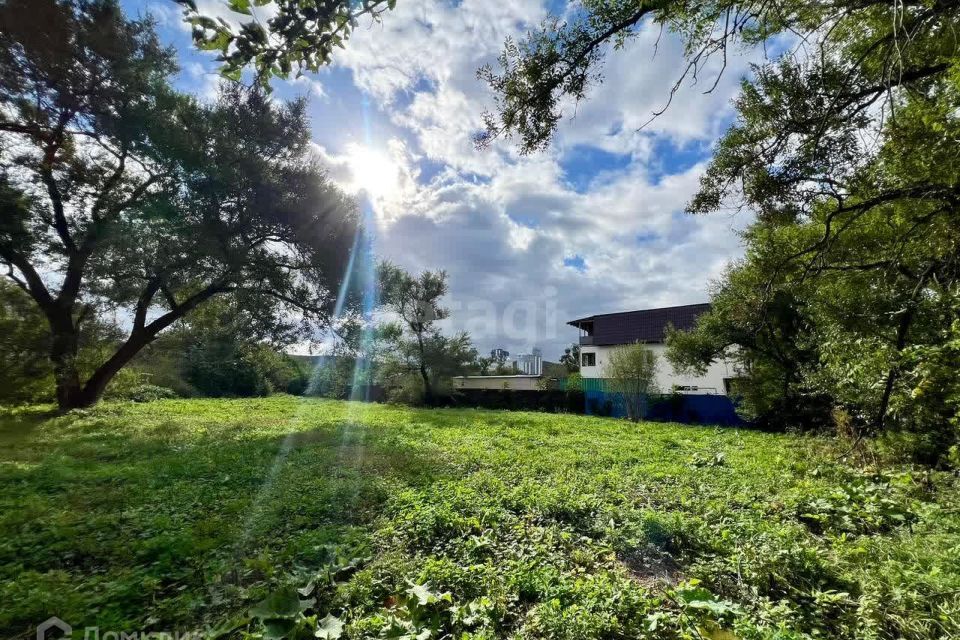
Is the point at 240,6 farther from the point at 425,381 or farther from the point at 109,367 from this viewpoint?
the point at 425,381

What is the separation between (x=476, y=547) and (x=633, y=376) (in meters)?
13.4

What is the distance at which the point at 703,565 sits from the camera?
99.0 inches

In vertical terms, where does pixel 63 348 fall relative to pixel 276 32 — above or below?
below

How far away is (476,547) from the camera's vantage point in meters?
2.70

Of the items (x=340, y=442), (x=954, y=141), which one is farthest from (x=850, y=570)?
(x=340, y=442)

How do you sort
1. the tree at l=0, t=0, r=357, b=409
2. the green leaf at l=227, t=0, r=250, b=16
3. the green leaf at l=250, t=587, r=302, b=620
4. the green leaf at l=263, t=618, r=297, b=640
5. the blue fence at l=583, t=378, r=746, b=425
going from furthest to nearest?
the blue fence at l=583, t=378, r=746, b=425 < the tree at l=0, t=0, r=357, b=409 < the green leaf at l=250, t=587, r=302, b=620 < the green leaf at l=263, t=618, r=297, b=640 < the green leaf at l=227, t=0, r=250, b=16

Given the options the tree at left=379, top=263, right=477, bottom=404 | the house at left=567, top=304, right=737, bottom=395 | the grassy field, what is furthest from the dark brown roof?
the grassy field

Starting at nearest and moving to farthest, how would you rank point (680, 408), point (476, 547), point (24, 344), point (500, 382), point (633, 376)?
1. point (476, 547)
2. point (24, 344)
3. point (633, 376)
4. point (680, 408)
5. point (500, 382)

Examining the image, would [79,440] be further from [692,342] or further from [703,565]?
[692,342]

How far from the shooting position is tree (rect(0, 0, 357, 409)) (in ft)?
24.0

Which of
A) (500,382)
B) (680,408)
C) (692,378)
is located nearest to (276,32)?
(680,408)

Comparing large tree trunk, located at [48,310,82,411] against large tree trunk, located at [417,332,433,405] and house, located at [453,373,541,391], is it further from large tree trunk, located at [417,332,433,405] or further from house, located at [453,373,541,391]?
house, located at [453,373,541,391]

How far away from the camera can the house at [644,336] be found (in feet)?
64.9

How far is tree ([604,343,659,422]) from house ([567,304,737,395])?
4032mm
